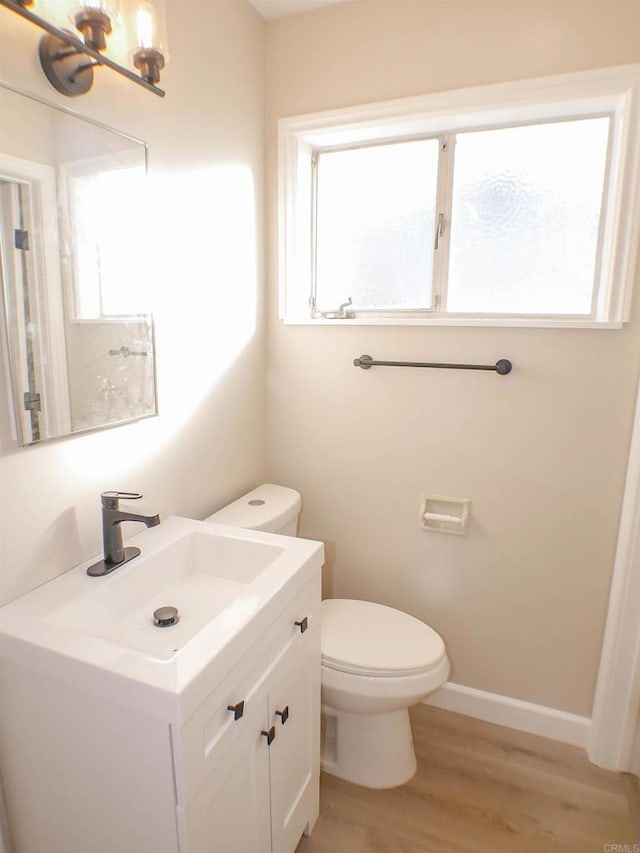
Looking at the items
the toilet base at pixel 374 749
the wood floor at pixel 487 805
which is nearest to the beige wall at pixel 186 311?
the toilet base at pixel 374 749

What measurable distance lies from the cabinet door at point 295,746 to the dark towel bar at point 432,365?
94cm

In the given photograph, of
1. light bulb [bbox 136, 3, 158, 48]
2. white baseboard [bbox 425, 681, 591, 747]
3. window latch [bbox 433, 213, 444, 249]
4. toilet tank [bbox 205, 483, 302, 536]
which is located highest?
light bulb [bbox 136, 3, 158, 48]

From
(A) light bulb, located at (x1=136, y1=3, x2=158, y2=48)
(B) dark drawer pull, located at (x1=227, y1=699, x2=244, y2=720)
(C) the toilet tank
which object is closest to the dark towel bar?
(C) the toilet tank

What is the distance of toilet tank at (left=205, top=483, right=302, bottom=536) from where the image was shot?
1.69m

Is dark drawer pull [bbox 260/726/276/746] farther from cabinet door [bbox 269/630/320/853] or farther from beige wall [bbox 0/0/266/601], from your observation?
beige wall [bbox 0/0/266/601]

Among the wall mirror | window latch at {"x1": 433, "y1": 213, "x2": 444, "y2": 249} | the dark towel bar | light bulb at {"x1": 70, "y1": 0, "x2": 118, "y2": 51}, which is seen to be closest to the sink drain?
the wall mirror

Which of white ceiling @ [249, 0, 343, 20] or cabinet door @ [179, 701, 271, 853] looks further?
white ceiling @ [249, 0, 343, 20]

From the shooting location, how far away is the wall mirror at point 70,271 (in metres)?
1.01

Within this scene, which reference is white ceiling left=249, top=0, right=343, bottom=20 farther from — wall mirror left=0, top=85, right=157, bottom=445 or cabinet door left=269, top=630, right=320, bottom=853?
cabinet door left=269, top=630, right=320, bottom=853

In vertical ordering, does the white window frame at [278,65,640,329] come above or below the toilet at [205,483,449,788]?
above

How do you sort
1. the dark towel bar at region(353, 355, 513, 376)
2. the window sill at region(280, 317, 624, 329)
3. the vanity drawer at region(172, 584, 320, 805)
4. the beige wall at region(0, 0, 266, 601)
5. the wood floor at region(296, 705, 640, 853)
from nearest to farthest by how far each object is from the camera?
1. the vanity drawer at region(172, 584, 320, 805)
2. the beige wall at region(0, 0, 266, 601)
3. the wood floor at region(296, 705, 640, 853)
4. the window sill at region(280, 317, 624, 329)
5. the dark towel bar at region(353, 355, 513, 376)

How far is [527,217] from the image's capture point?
174 cm

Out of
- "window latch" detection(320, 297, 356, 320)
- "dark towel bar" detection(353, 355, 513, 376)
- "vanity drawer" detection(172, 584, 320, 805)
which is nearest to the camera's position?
"vanity drawer" detection(172, 584, 320, 805)

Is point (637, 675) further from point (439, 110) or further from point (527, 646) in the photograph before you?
point (439, 110)
